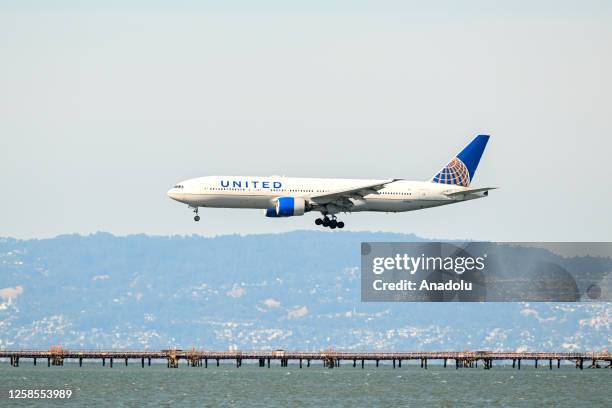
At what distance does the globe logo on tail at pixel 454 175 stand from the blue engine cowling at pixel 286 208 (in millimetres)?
20148

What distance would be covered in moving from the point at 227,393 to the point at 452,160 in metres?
41.4

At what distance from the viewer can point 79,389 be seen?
17962 centimetres

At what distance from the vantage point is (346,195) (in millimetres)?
139875

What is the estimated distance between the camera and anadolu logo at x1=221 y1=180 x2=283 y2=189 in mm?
135712

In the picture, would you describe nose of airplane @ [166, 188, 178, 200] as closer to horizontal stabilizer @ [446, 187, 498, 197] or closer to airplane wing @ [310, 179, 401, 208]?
airplane wing @ [310, 179, 401, 208]

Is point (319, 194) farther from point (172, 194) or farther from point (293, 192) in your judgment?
point (172, 194)

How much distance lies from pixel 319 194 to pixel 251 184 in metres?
7.88

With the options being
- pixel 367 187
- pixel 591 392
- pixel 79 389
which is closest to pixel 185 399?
pixel 79 389

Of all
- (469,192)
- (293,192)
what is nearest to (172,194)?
(293,192)

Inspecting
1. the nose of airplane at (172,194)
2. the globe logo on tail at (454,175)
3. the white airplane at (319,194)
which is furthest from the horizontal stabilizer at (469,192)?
the nose of airplane at (172,194)

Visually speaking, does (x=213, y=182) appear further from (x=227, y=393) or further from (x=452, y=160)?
(x=227, y=393)

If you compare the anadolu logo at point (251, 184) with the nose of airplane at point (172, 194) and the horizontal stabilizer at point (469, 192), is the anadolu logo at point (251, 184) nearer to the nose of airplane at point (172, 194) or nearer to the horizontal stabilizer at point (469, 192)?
the nose of airplane at point (172, 194)

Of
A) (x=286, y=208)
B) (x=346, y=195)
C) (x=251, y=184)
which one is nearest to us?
(x=251, y=184)

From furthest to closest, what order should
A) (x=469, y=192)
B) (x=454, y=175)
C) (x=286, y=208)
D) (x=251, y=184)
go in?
(x=454, y=175) → (x=469, y=192) → (x=286, y=208) → (x=251, y=184)
